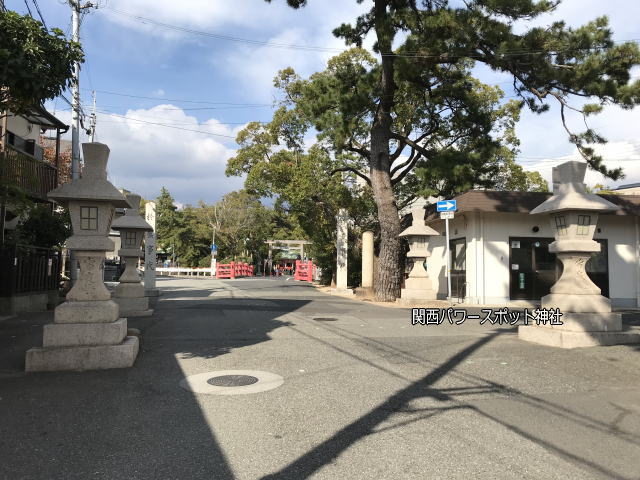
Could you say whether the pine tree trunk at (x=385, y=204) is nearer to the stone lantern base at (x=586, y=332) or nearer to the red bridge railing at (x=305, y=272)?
the stone lantern base at (x=586, y=332)

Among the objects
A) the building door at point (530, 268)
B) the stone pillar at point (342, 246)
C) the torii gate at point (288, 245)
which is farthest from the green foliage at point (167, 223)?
the building door at point (530, 268)

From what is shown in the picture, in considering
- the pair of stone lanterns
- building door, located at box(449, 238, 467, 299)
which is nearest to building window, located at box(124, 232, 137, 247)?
the pair of stone lanterns

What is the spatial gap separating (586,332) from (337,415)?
226 inches

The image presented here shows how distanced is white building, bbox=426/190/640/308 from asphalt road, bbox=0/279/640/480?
8.64 metres

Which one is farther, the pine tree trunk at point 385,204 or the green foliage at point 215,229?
the green foliage at point 215,229

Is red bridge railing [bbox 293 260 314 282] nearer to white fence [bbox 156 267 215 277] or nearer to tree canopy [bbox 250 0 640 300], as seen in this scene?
white fence [bbox 156 267 215 277]

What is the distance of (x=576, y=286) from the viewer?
28.0ft

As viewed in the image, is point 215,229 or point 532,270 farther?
point 215,229

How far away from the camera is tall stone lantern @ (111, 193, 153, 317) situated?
39.7 feet

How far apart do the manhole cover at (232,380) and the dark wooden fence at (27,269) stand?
29.1 ft

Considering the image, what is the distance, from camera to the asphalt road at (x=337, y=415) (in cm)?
351

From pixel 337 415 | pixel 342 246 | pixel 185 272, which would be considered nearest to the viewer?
pixel 337 415

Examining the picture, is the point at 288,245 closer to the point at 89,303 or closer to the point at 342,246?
the point at 342,246

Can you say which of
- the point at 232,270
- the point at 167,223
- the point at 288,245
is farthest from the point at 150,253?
the point at 167,223
